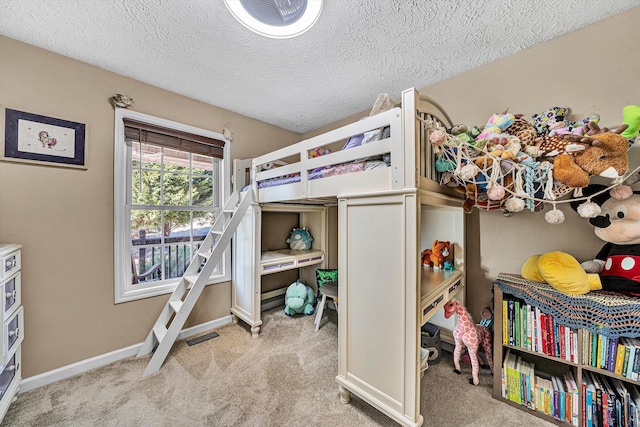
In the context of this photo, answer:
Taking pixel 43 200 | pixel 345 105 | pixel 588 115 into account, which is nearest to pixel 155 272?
pixel 43 200

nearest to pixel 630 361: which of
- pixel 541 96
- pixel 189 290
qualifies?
pixel 541 96

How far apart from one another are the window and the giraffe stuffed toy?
2262 millimetres

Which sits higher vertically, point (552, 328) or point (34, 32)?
point (34, 32)

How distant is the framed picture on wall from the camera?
64.8 inches

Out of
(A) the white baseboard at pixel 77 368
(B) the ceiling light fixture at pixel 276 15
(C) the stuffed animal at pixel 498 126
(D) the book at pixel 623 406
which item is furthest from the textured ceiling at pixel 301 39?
(A) the white baseboard at pixel 77 368

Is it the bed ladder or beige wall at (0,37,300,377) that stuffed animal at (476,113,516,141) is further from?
beige wall at (0,37,300,377)

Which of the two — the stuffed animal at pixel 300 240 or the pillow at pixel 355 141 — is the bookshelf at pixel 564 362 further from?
the stuffed animal at pixel 300 240

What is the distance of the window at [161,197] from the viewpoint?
210 cm

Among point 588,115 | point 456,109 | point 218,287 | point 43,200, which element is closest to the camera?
point 588,115

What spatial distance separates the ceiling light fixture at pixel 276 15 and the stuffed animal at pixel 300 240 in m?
2.12

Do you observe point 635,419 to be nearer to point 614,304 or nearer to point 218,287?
point 614,304

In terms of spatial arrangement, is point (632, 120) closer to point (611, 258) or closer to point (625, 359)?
point (611, 258)

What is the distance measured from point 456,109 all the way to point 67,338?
367cm

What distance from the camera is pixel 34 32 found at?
1.60 meters
